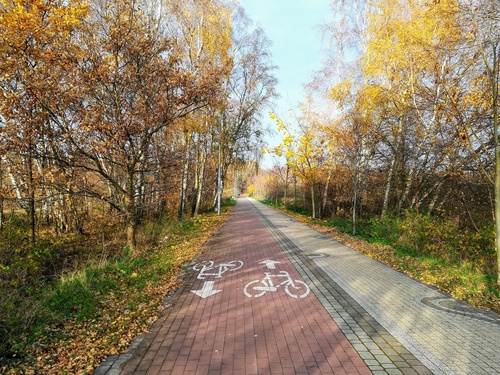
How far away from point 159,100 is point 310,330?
746cm

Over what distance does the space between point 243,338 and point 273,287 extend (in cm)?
231

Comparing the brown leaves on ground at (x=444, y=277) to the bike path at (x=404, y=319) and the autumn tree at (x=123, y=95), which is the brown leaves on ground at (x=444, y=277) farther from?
the autumn tree at (x=123, y=95)

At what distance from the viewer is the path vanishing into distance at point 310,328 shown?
384cm

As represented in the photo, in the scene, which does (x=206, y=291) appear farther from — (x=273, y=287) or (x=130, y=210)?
(x=130, y=210)

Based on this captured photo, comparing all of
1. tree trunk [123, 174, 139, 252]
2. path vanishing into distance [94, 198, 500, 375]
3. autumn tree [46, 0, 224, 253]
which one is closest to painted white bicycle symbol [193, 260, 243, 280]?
path vanishing into distance [94, 198, 500, 375]

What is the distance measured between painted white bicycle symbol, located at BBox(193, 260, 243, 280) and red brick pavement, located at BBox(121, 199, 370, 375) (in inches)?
30.2

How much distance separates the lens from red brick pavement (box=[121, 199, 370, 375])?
3.77 m

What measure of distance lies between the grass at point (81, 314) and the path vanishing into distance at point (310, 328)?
0.33 metres

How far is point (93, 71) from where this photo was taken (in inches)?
318

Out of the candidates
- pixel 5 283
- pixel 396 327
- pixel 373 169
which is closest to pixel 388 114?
pixel 373 169

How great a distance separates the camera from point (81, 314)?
5.18 metres

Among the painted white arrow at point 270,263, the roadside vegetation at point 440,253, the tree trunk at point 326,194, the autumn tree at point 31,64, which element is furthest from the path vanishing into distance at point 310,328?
the tree trunk at point 326,194

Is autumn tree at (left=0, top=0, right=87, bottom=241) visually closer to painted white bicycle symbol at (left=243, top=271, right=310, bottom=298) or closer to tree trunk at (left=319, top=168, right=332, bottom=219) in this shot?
painted white bicycle symbol at (left=243, top=271, right=310, bottom=298)

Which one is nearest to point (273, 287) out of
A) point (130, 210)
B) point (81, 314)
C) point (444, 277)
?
point (81, 314)
